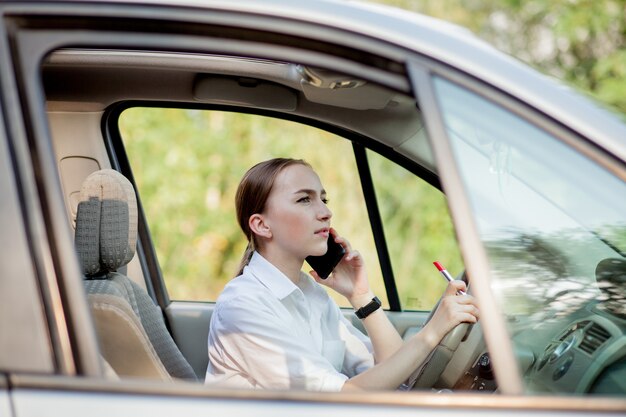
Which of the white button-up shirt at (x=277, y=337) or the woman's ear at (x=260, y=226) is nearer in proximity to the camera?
the white button-up shirt at (x=277, y=337)

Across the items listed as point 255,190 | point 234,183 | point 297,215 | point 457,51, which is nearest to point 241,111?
point 255,190

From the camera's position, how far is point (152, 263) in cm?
350

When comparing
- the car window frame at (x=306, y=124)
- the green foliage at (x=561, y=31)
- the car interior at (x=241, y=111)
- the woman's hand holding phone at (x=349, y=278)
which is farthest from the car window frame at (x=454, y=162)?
the green foliage at (x=561, y=31)

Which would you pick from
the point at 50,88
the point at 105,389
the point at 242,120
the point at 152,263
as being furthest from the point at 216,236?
the point at 105,389

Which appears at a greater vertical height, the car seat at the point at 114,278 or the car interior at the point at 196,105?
the car interior at the point at 196,105

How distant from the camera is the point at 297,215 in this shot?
7.93 feet

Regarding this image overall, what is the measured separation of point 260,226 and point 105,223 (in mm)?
437

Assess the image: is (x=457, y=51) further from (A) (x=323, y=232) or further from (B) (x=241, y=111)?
(B) (x=241, y=111)

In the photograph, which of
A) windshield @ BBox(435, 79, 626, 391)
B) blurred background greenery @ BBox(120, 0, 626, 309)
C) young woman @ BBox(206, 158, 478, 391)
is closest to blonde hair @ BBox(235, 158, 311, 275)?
young woman @ BBox(206, 158, 478, 391)

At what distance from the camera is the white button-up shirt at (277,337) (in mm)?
2037

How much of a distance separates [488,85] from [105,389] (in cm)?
78

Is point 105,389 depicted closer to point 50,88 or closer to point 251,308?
point 251,308

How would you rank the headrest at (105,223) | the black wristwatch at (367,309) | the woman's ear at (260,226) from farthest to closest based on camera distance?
the black wristwatch at (367,309) → the woman's ear at (260,226) → the headrest at (105,223)

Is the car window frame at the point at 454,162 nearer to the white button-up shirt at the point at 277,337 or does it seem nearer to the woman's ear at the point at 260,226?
the white button-up shirt at the point at 277,337
